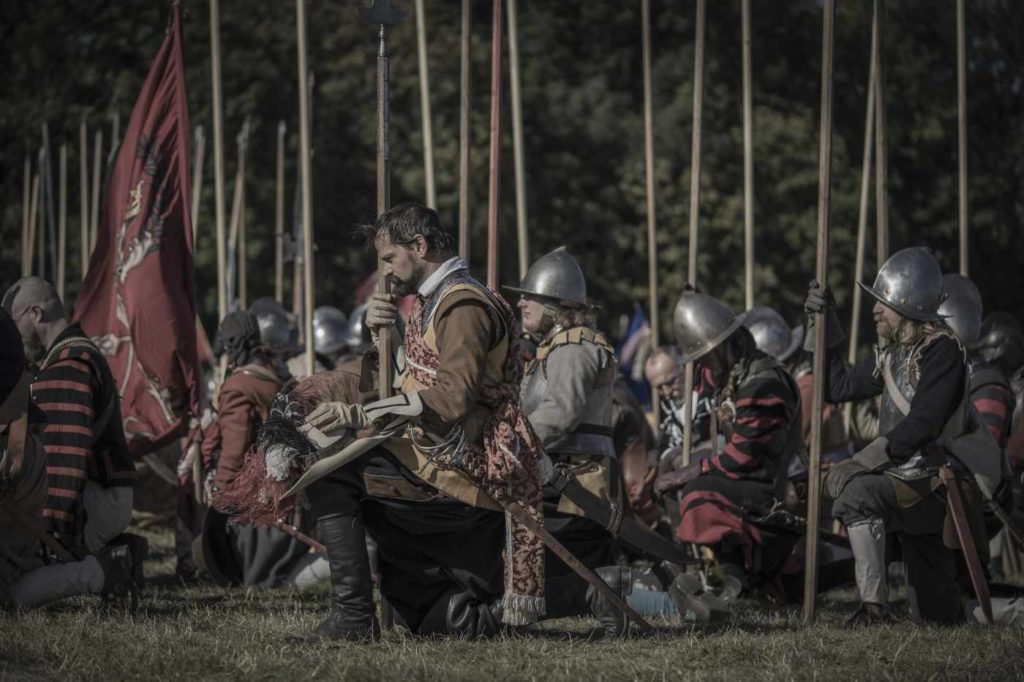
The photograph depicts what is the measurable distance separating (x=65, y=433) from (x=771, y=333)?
5.31 m

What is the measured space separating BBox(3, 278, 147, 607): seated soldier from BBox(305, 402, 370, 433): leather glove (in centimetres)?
190

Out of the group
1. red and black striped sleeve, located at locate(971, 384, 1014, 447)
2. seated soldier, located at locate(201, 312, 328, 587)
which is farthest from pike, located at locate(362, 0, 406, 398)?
red and black striped sleeve, located at locate(971, 384, 1014, 447)

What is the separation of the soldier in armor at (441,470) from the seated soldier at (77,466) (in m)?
1.64

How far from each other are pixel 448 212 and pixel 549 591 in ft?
59.8

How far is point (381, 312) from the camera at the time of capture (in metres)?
6.42

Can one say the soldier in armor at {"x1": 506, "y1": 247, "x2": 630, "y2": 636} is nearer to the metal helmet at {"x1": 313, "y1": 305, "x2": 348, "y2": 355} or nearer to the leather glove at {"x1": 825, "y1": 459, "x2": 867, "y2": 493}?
the leather glove at {"x1": 825, "y1": 459, "x2": 867, "y2": 493}

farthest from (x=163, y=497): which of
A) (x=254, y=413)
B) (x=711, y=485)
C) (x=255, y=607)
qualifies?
(x=711, y=485)

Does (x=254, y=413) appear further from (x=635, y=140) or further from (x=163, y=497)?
(x=635, y=140)

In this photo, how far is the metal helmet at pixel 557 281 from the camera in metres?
7.86

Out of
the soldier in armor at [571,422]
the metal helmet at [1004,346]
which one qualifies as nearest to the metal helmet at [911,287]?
the soldier in armor at [571,422]

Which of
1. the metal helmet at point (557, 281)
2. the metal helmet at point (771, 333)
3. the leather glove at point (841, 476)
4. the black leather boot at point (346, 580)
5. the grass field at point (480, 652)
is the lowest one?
the grass field at point (480, 652)

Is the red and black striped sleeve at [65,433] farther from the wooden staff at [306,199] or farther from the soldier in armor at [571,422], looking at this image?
the soldier in armor at [571,422]

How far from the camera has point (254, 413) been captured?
30.9 feet

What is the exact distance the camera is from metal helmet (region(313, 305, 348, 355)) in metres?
12.9
